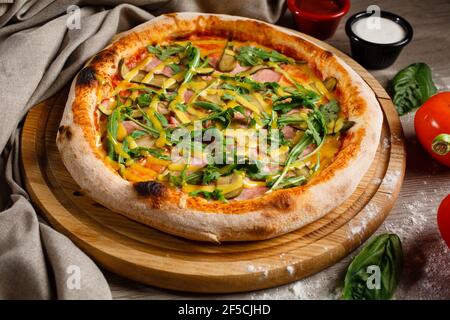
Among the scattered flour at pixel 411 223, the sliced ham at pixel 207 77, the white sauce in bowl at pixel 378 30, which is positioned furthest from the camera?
the white sauce in bowl at pixel 378 30

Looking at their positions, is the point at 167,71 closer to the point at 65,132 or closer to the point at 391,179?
the point at 65,132

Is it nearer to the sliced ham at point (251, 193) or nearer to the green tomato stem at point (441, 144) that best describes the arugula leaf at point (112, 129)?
the sliced ham at point (251, 193)

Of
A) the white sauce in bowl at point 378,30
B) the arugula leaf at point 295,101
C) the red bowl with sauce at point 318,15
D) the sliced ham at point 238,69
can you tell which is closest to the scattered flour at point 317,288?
the arugula leaf at point 295,101

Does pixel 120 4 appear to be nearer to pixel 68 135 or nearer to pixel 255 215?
pixel 68 135

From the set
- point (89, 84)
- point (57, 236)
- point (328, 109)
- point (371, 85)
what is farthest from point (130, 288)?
point (371, 85)

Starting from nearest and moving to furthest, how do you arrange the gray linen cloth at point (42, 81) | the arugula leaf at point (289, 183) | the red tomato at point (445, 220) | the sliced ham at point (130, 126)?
the gray linen cloth at point (42, 81) → the red tomato at point (445, 220) → the arugula leaf at point (289, 183) → the sliced ham at point (130, 126)

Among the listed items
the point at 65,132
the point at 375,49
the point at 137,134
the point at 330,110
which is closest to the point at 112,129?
the point at 137,134

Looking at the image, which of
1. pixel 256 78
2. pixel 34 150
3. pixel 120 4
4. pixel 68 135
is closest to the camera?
pixel 68 135

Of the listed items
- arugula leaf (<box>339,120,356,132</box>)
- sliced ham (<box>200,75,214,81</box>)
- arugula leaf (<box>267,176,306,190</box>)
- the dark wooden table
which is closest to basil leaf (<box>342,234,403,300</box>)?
the dark wooden table
